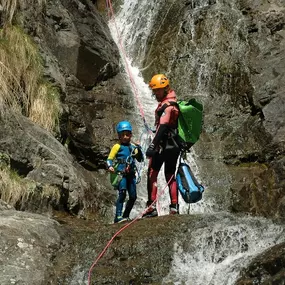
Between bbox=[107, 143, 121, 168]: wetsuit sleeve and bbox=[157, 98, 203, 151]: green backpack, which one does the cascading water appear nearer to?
bbox=[157, 98, 203, 151]: green backpack

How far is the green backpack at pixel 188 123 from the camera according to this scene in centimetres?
688

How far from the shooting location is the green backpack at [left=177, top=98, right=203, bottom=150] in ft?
22.6

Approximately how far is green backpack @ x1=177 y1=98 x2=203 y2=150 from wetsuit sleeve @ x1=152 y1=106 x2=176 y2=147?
11 centimetres

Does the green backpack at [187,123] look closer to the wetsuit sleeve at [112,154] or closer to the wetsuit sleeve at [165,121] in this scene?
the wetsuit sleeve at [165,121]

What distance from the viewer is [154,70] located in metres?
13.9

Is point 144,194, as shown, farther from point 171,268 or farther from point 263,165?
point 171,268

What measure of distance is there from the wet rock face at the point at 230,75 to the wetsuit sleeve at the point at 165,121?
2.88 metres

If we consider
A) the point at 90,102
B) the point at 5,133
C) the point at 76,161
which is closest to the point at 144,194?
the point at 76,161

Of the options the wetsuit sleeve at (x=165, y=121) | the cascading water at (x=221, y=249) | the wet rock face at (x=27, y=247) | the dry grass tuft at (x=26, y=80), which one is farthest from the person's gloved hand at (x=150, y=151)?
the dry grass tuft at (x=26, y=80)

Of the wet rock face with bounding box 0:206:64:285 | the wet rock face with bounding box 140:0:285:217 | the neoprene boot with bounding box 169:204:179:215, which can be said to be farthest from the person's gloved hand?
the wet rock face with bounding box 140:0:285:217

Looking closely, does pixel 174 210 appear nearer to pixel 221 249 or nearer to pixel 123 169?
pixel 123 169

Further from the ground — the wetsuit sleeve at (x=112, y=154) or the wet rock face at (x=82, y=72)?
the wet rock face at (x=82, y=72)

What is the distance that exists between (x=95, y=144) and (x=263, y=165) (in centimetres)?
365

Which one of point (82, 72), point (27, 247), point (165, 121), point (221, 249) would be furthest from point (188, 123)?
point (82, 72)
